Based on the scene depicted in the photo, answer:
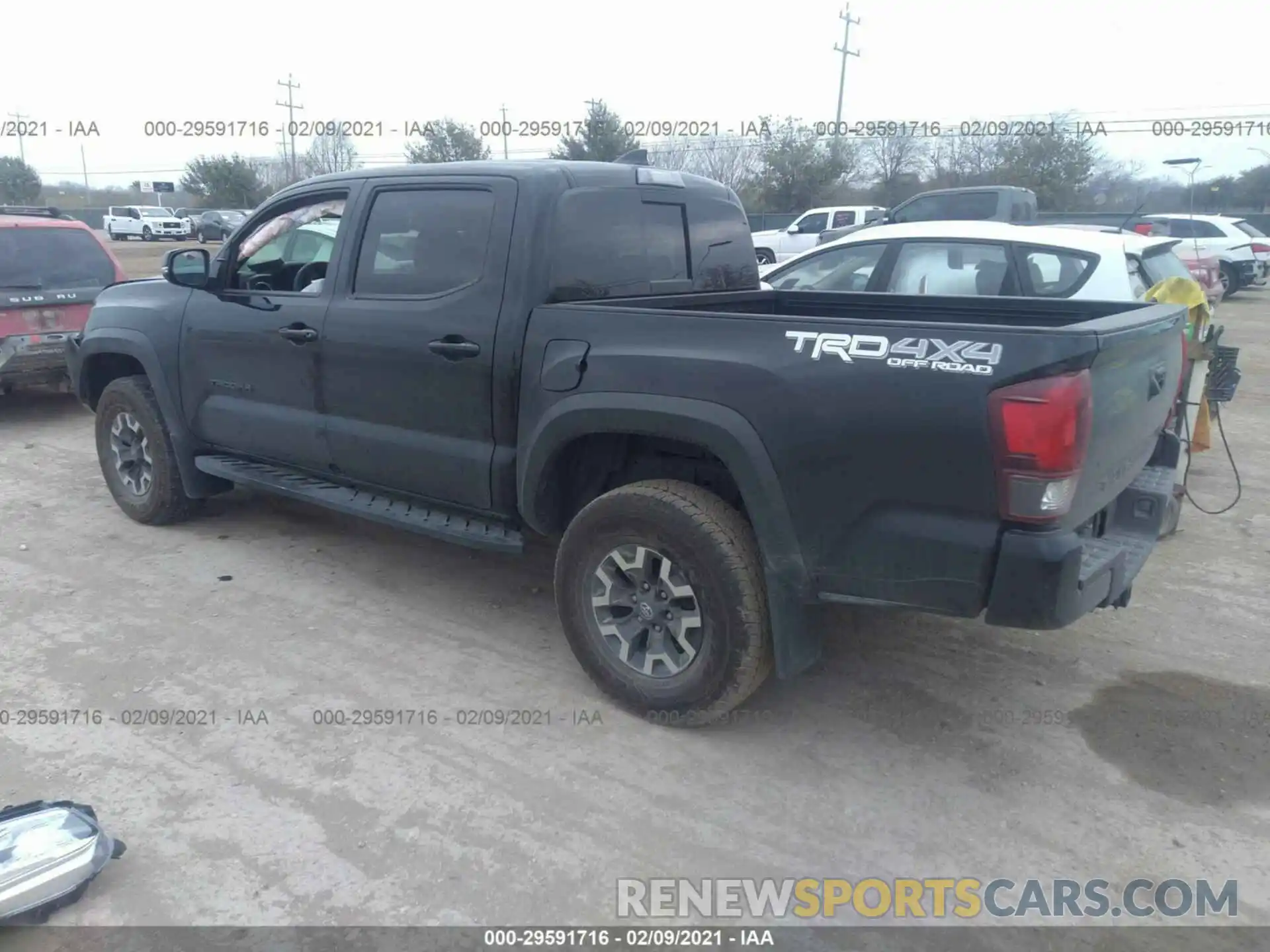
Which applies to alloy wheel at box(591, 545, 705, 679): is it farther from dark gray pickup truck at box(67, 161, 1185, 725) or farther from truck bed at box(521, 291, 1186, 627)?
truck bed at box(521, 291, 1186, 627)

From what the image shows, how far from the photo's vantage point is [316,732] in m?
3.56

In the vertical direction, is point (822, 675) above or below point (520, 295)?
below

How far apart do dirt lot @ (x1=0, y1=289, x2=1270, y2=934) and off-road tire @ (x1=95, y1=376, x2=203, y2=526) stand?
544mm

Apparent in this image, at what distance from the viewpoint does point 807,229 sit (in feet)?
73.7

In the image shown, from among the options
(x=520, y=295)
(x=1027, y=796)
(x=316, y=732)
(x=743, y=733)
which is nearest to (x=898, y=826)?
(x=1027, y=796)

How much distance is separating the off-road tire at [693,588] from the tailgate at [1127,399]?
1067 millimetres

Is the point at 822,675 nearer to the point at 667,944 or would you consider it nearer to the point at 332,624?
the point at 667,944

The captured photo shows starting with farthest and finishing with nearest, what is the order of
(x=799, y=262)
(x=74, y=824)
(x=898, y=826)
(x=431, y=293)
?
(x=799, y=262)
(x=431, y=293)
(x=898, y=826)
(x=74, y=824)

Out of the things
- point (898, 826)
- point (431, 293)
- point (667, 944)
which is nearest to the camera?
point (667, 944)

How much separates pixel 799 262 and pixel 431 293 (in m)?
3.93

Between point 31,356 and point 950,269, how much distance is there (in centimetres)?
724

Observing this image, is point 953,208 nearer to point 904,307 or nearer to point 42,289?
point 904,307

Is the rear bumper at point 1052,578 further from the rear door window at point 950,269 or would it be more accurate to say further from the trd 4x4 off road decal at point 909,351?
the rear door window at point 950,269

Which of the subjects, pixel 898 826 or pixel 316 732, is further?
pixel 316 732
